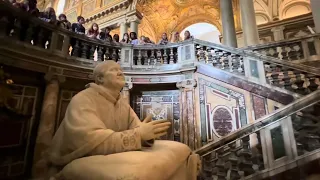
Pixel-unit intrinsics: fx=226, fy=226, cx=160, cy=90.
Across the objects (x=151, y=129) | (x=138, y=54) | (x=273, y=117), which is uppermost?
(x=138, y=54)

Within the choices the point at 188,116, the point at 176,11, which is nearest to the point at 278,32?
the point at 176,11

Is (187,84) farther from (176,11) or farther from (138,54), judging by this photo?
(176,11)

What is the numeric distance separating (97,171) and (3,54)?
15.4ft

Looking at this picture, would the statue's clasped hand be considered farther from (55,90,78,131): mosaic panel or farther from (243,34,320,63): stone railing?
(243,34,320,63): stone railing

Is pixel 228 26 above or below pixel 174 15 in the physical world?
below

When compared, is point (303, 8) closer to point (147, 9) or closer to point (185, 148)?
point (147, 9)

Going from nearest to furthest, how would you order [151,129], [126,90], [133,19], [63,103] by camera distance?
1. [151,129]
2. [63,103]
3. [126,90]
4. [133,19]

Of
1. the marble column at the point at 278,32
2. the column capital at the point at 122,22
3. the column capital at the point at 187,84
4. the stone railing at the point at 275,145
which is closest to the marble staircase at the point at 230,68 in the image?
the stone railing at the point at 275,145

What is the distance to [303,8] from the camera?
14.0m

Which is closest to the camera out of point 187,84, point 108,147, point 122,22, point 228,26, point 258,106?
point 108,147

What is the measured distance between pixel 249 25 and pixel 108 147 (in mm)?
8068

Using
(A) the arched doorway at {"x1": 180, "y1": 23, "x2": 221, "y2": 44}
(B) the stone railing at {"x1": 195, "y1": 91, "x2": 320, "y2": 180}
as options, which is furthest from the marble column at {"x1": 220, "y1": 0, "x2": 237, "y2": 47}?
(A) the arched doorway at {"x1": 180, "y1": 23, "x2": 221, "y2": 44}

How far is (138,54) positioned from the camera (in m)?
7.05

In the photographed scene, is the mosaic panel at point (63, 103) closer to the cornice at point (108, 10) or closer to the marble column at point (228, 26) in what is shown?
the marble column at point (228, 26)
